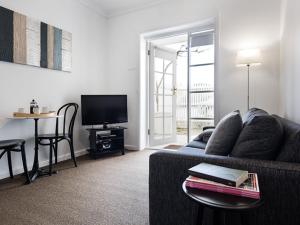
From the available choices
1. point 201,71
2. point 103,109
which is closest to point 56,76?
point 103,109

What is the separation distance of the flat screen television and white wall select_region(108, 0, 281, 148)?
0.36 m

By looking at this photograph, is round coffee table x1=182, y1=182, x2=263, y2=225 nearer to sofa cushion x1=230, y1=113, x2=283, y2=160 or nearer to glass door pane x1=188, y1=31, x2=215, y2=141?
sofa cushion x1=230, y1=113, x2=283, y2=160

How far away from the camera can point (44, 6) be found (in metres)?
3.25

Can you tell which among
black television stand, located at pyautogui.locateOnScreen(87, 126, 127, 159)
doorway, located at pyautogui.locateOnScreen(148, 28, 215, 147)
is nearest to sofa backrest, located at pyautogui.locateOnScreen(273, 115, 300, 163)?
doorway, located at pyautogui.locateOnScreen(148, 28, 215, 147)

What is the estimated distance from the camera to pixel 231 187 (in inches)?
35.8

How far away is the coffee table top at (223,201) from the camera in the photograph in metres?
0.83

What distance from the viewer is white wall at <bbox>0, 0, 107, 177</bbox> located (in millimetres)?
2797

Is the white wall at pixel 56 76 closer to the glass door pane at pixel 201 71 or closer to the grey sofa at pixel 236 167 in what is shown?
the glass door pane at pixel 201 71

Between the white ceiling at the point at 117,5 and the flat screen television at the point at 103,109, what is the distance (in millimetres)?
1832

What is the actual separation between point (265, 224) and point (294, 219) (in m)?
0.14

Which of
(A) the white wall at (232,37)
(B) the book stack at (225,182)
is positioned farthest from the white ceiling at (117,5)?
(B) the book stack at (225,182)

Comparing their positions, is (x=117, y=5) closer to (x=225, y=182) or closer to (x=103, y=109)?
(x=103, y=109)

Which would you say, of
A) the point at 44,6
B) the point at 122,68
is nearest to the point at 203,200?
the point at 44,6

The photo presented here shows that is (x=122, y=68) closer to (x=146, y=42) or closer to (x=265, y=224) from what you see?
(x=146, y=42)
